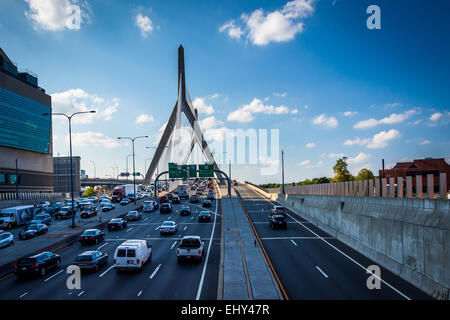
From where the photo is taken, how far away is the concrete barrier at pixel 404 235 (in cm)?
1450

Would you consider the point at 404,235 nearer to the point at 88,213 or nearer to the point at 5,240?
the point at 5,240

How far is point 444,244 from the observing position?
1410cm

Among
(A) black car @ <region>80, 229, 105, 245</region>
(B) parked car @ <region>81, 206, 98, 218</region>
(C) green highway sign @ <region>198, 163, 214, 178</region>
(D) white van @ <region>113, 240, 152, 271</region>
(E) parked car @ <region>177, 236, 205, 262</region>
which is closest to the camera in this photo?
(D) white van @ <region>113, 240, 152, 271</region>

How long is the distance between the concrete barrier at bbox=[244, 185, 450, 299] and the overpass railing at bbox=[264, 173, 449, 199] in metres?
0.67

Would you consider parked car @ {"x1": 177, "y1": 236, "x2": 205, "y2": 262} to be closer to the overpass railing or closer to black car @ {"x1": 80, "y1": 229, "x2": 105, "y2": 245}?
black car @ {"x1": 80, "y1": 229, "x2": 105, "y2": 245}

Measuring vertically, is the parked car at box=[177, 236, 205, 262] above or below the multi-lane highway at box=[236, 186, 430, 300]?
above

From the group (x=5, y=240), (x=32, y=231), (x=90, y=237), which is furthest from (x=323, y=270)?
(x=32, y=231)

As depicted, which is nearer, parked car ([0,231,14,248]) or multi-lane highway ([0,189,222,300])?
multi-lane highway ([0,189,222,300])

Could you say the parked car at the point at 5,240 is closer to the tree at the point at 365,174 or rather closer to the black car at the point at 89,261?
the black car at the point at 89,261

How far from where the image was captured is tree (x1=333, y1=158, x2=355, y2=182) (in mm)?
94750

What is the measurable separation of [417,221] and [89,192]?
13794 centimetres

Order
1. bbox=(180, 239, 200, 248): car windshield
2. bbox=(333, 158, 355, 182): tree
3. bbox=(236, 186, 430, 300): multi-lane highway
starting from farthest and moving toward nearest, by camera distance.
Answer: bbox=(333, 158, 355, 182): tree → bbox=(180, 239, 200, 248): car windshield → bbox=(236, 186, 430, 300): multi-lane highway

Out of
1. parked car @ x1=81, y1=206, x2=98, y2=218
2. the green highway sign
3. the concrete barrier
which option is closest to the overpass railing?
the concrete barrier
